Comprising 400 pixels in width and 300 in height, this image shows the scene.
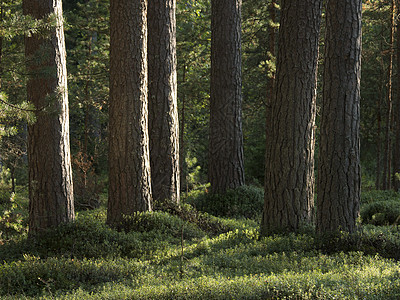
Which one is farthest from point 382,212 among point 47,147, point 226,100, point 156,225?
point 47,147

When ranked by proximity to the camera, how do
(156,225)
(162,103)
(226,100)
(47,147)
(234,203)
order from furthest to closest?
(226,100)
(234,203)
(162,103)
(156,225)
(47,147)

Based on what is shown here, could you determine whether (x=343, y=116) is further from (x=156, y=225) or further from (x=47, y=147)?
(x=47, y=147)

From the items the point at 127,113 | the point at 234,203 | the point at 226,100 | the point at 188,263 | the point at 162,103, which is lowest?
the point at 188,263

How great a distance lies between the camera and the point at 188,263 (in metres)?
6.27

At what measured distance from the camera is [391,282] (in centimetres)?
473

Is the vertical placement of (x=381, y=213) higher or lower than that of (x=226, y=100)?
lower

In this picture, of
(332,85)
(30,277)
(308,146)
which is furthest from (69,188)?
(332,85)

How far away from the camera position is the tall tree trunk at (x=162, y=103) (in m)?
9.94

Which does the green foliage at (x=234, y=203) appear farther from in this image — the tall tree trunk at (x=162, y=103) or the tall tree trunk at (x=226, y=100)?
the tall tree trunk at (x=162, y=103)

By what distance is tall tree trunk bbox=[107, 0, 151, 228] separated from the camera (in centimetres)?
847

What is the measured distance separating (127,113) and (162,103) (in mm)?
1700

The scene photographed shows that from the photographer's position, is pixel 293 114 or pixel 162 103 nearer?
pixel 293 114

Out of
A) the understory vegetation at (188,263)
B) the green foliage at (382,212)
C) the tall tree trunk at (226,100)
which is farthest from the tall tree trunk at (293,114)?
the tall tree trunk at (226,100)

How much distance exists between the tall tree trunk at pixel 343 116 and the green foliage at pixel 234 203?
4.35 m
